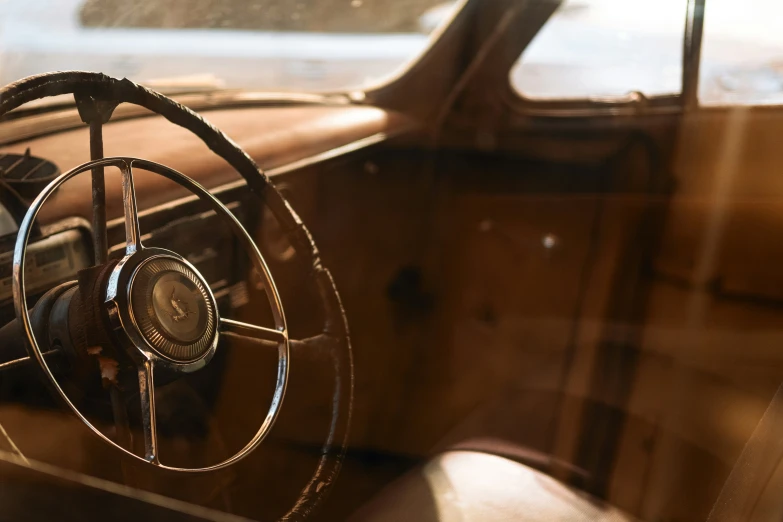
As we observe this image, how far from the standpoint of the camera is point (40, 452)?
31.2 inches

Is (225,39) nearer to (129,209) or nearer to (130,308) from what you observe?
(129,209)

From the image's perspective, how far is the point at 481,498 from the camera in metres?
1.08

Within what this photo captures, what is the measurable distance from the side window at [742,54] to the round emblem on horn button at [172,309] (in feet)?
4.26

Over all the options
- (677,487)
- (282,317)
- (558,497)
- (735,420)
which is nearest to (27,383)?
(282,317)

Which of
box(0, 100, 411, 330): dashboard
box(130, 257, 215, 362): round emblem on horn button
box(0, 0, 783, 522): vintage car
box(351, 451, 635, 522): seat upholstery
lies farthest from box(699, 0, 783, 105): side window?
box(130, 257, 215, 362): round emblem on horn button

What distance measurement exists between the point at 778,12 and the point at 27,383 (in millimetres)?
1526

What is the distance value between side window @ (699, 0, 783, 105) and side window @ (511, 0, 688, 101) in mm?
71

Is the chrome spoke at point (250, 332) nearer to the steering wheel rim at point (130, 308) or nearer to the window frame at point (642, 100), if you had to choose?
the steering wheel rim at point (130, 308)

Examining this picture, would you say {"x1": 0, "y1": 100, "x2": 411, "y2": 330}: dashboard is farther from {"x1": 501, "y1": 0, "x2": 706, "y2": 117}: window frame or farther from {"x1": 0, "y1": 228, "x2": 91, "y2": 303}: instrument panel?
{"x1": 501, "y1": 0, "x2": 706, "y2": 117}: window frame

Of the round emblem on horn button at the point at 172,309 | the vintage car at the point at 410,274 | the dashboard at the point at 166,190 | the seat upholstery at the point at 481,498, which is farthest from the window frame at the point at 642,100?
the round emblem on horn button at the point at 172,309

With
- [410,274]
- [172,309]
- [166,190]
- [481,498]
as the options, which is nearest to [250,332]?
[172,309]

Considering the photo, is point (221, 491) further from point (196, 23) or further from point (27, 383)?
point (196, 23)

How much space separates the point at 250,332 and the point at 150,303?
0.23 metres

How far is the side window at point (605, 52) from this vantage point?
1694 mm
